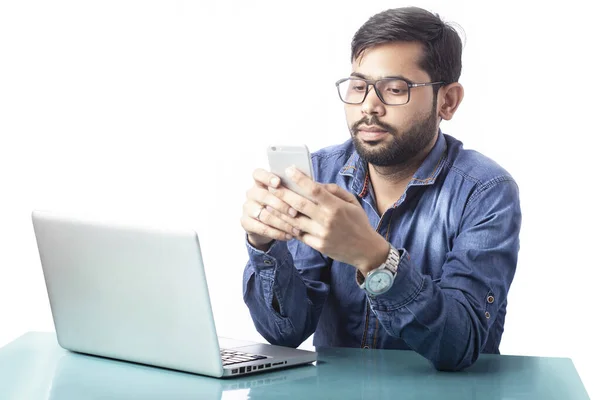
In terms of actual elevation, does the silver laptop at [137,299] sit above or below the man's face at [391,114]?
below

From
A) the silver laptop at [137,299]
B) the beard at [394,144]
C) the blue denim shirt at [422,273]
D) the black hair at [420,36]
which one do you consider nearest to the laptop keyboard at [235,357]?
the silver laptop at [137,299]

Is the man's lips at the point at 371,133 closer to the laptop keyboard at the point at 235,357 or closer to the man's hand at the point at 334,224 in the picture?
the man's hand at the point at 334,224

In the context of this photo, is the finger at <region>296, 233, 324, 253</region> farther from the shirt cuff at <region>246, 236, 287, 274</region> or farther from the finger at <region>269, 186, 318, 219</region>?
the shirt cuff at <region>246, 236, 287, 274</region>

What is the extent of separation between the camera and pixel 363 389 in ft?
5.57

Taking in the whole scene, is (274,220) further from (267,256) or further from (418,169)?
(418,169)

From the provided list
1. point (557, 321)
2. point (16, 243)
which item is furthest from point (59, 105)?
point (557, 321)

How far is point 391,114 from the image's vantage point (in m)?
2.17

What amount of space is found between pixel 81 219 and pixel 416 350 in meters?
0.70

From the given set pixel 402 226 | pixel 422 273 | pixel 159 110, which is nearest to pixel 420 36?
pixel 402 226

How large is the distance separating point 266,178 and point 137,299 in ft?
1.10

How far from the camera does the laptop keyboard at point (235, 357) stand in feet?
5.94

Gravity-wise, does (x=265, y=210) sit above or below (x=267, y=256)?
above

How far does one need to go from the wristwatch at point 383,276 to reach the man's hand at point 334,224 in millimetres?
12

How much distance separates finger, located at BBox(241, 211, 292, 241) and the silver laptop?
206 mm
